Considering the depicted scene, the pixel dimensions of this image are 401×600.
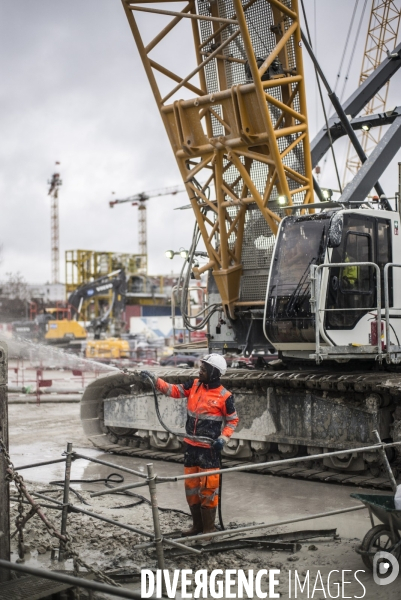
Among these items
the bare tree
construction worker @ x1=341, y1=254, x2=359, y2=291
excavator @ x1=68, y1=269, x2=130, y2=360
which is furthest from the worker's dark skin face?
the bare tree

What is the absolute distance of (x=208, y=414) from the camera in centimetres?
760

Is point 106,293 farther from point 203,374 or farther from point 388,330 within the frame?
point 203,374

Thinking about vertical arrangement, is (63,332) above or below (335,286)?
below

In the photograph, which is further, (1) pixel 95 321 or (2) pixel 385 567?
(1) pixel 95 321

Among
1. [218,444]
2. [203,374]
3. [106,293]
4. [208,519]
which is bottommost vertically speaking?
[208,519]

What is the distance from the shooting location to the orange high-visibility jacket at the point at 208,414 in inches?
298

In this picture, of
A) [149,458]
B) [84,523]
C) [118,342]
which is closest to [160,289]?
[118,342]

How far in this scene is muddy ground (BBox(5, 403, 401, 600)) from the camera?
20.8ft

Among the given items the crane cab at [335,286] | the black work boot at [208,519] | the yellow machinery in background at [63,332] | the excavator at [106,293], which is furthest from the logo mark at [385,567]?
the yellow machinery in background at [63,332]

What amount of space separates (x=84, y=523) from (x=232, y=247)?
566 centimetres

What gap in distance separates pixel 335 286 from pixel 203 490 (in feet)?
12.3

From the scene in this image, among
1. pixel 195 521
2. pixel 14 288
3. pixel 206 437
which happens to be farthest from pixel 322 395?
pixel 14 288

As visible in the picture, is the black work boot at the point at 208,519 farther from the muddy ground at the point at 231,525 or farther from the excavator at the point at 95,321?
the excavator at the point at 95,321

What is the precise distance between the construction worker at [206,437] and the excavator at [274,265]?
2.32m
